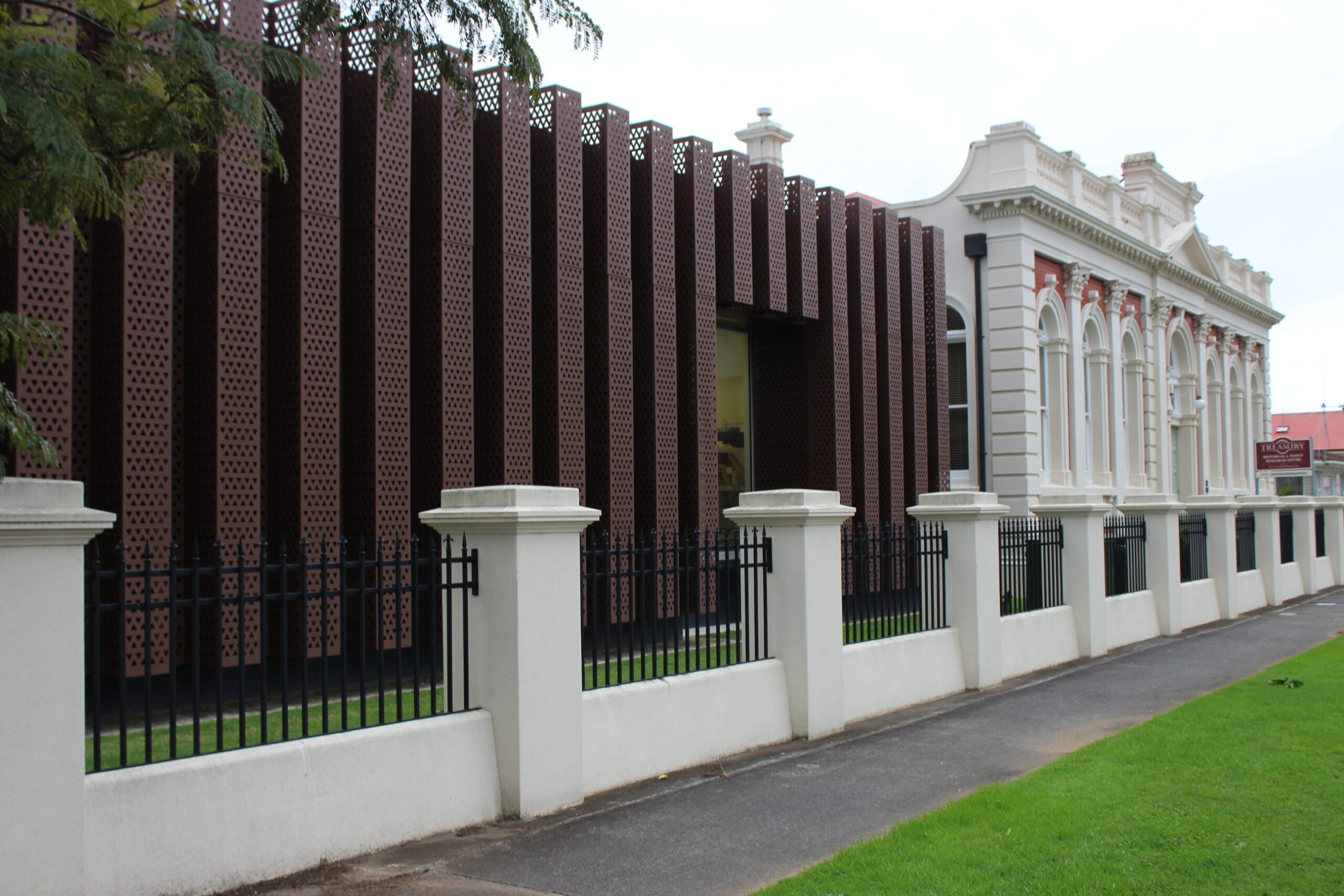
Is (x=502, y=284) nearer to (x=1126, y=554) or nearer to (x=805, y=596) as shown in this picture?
(x=805, y=596)

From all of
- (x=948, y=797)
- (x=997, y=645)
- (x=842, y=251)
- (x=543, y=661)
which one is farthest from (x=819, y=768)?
(x=842, y=251)

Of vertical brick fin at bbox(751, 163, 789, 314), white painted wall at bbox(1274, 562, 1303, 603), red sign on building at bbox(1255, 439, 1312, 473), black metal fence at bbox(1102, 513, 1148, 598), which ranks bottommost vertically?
white painted wall at bbox(1274, 562, 1303, 603)

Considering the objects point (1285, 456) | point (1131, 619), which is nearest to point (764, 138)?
point (1131, 619)

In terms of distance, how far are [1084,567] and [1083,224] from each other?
38.3ft

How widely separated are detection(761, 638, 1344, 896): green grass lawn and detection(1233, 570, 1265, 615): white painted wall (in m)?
12.1

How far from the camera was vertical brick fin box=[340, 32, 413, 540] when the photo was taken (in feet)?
37.0

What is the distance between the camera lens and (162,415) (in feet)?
32.0

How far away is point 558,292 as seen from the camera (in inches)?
520

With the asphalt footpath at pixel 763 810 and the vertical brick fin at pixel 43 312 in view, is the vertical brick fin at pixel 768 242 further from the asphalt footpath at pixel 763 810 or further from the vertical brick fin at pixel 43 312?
the vertical brick fin at pixel 43 312

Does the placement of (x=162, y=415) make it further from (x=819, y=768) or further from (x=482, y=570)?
(x=819, y=768)

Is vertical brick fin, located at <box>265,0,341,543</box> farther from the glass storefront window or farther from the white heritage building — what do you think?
the white heritage building

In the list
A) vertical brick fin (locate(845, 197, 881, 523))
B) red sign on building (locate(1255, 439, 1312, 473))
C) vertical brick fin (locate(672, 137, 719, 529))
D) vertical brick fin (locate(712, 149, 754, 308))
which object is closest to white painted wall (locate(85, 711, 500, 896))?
vertical brick fin (locate(672, 137, 719, 529))

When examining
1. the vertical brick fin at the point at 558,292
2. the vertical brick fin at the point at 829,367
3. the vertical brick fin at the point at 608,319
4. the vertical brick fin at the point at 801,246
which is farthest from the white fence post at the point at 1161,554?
the vertical brick fin at the point at 558,292

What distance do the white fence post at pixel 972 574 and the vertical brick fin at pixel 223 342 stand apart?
6.28 metres
